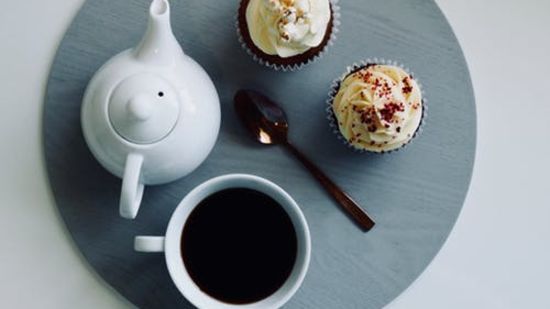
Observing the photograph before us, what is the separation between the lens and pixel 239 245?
1.08m

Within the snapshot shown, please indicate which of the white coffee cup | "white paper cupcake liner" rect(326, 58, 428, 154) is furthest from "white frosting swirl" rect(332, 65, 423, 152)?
the white coffee cup

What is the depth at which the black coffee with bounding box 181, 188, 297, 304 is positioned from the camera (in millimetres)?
1056

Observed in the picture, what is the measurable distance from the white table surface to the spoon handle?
0.49 feet

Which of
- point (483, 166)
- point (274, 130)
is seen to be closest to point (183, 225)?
point (274, 130)

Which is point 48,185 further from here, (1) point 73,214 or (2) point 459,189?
(2) point 459,189

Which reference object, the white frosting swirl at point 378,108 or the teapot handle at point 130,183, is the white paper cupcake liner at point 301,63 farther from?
the teapot handle at point 130,183

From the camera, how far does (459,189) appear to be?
115cm

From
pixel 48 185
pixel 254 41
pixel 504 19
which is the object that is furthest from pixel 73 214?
pixel 504 19

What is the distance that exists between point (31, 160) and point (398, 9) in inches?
24.5

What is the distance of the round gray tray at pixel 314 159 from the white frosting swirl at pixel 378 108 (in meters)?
0.06

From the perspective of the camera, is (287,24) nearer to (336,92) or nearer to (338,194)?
(336,92)

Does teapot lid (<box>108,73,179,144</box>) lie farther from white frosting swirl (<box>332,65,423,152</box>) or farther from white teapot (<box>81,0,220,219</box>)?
white frosting swirl (<box>332,65,423,152</box>)

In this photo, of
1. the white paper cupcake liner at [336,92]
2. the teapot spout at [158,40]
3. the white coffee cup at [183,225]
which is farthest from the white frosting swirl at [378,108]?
the teapot spout at [158,40]

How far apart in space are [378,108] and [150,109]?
1.10 ft
